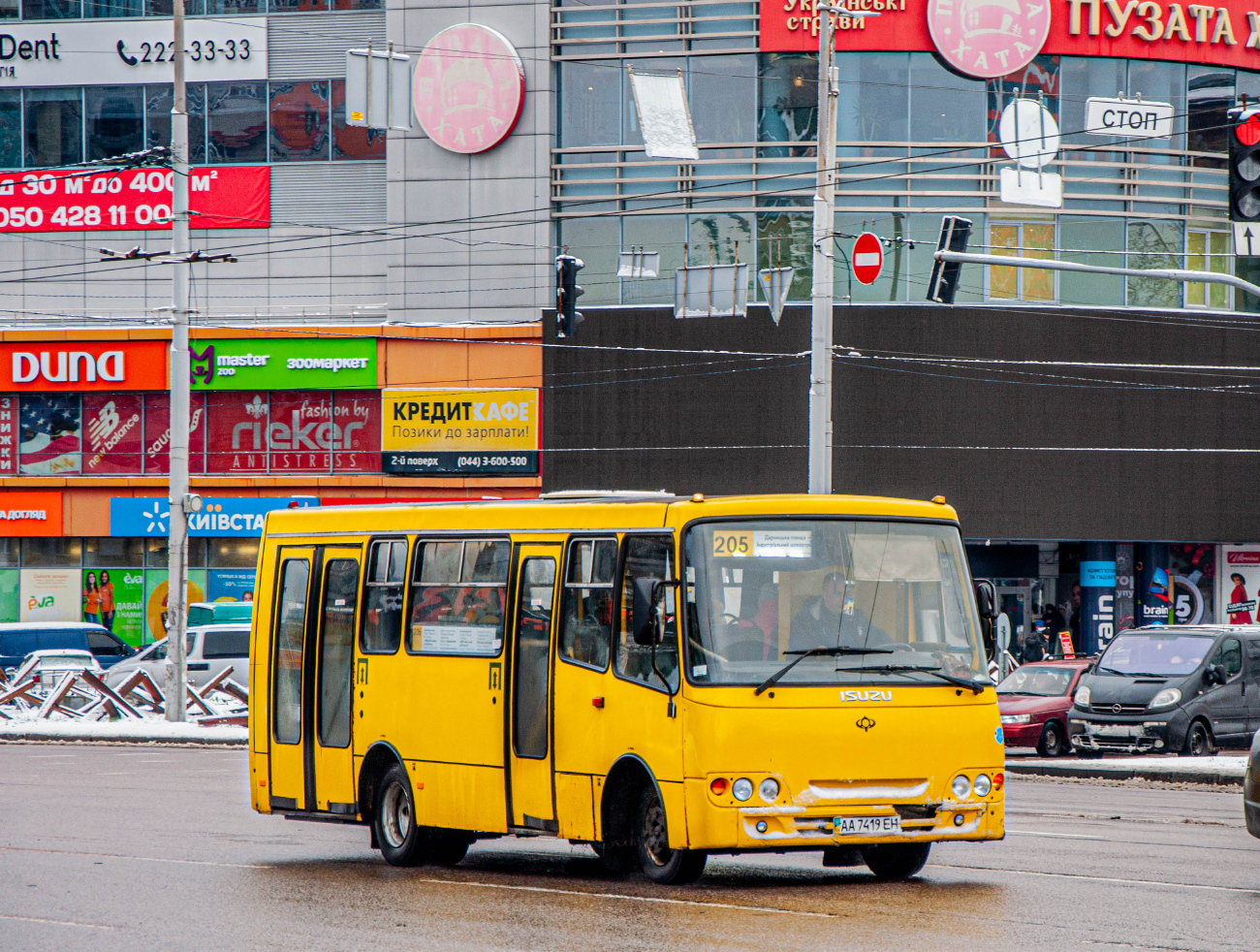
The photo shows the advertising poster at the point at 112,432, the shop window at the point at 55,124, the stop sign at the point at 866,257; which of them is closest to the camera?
the stop sign at the point at 866,257

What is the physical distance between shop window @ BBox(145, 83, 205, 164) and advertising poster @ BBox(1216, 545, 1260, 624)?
25598mm

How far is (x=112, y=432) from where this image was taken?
42844 mm

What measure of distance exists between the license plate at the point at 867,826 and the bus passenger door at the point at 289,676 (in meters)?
4.78

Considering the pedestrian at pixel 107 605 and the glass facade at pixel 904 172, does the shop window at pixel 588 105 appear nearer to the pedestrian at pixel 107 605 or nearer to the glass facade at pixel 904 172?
the glass facade at pixel 904 172

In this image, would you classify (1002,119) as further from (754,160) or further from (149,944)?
(149,944)

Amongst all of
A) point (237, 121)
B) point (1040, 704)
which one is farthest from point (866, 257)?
point (237, 121)

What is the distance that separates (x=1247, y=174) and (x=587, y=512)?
8.34 m

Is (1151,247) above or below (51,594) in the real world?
above

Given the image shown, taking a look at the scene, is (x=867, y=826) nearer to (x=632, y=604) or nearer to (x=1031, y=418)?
(x=632, y=604)

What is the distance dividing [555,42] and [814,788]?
105 ft

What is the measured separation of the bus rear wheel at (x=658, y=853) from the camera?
10109 millimetres

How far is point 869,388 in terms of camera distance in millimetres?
38594

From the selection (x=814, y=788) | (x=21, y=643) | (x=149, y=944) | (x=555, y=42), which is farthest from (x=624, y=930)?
(x=555, y=42)

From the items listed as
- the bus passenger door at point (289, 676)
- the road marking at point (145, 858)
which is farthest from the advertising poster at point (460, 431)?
the road marking at point (145, 858)
